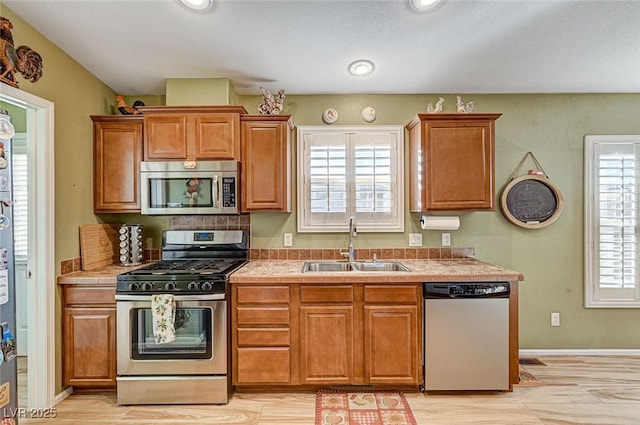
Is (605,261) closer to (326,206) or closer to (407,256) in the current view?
(407,256)

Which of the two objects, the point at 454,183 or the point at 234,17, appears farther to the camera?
the point at 454,183

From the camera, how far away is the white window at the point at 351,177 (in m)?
3.41

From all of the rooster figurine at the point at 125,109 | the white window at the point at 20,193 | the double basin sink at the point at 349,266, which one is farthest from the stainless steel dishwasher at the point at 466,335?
the white window at the point at 20,193

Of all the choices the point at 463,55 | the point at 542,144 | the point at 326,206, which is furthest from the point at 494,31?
the point at 326,206

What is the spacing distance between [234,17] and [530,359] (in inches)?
148

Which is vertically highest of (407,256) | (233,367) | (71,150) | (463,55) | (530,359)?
(463,55)

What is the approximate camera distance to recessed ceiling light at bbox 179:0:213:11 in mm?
2076

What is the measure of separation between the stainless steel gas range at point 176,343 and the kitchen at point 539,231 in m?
0.98

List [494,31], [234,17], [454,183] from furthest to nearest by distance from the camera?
[454,183]
[494,31]
[234,17]

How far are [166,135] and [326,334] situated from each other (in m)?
2.07

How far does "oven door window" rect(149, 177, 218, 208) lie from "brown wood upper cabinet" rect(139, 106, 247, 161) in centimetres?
20

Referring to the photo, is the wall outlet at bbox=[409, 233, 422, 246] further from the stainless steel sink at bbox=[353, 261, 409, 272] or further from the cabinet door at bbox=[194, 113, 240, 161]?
the cabinet door at bbox=[194, 113, 240, 161]

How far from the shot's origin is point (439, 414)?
243 centimetres

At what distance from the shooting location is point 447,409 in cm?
249
